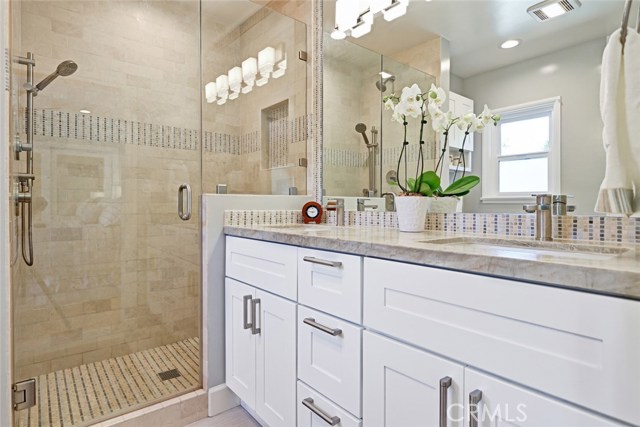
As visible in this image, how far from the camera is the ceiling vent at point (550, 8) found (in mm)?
1170

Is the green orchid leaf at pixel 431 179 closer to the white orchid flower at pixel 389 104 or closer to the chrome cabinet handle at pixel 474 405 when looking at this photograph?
the white orchid flower at pixel 389 104

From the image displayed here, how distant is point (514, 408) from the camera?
71 cm

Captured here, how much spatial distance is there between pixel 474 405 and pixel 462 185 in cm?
87

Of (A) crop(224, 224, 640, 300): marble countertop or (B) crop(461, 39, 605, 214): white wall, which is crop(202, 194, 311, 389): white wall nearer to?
(A) crop(224, 224, 640, 300): marble countertop

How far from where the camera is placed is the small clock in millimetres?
1988

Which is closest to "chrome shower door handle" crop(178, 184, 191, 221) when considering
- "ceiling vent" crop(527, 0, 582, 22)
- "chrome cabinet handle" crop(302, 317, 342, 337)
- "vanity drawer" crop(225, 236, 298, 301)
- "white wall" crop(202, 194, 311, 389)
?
"white wall" crop(202, 194, 311, 389)

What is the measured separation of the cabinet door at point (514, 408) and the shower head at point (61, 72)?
2.27 m

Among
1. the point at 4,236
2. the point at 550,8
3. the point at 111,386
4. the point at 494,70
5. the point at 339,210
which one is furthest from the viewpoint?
the point at 339,210

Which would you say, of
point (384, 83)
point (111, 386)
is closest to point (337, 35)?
point (384, 83)

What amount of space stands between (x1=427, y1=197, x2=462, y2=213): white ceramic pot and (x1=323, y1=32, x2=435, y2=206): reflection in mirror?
0.18m

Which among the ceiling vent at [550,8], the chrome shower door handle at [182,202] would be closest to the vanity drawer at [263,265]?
the chrome shower door handle at [182,202]

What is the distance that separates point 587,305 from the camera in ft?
2.03

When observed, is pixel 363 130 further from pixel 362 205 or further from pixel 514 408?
pixel 514 408

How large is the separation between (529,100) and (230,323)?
60.9 inches
